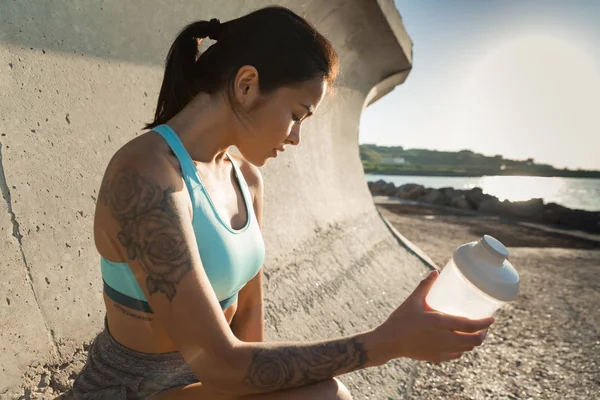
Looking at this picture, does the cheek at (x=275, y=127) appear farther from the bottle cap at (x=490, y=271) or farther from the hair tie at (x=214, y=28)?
the bottle cap at (x=490, y=271)

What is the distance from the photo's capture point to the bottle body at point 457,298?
58.8 inches

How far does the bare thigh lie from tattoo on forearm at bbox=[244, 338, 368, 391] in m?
0.03

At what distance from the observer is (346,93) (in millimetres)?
6098

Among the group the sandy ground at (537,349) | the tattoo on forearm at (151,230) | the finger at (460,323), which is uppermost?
the tattoo on forearm at (151,230)

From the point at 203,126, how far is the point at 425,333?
924 millimetres

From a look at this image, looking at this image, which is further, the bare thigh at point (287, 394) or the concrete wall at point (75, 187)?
the concrete wall at point (75, 187)

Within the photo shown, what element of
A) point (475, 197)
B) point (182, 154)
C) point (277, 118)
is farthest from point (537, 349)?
point (475, 197)

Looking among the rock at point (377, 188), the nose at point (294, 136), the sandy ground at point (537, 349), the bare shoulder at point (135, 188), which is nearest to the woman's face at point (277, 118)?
the nose at point (294, 136)

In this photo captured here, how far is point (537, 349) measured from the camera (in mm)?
3516

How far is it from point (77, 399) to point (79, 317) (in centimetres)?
50

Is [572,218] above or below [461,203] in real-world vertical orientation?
below

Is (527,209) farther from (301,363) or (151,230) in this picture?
(151,230)

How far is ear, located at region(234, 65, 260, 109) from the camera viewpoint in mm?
1502

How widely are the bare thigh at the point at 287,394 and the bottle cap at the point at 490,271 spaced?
19.7 inches
